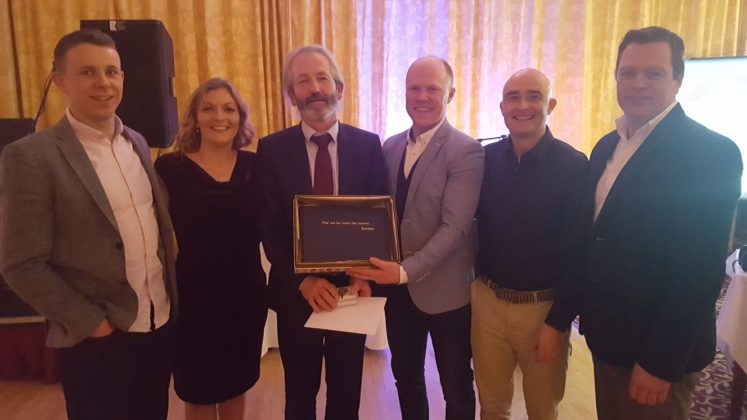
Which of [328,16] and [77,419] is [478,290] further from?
[328,16]

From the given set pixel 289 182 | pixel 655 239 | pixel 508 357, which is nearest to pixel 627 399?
pixel 508 357

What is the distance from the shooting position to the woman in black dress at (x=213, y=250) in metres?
1.70

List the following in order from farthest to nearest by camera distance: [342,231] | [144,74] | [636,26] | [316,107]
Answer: [636,26]
[144,74]
[316,107]
[342,231]

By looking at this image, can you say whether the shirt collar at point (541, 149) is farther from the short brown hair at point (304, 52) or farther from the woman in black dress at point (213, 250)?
the woman in black dress at point (213, 250)

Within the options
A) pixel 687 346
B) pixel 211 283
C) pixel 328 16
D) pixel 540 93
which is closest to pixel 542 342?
pixel 687 346

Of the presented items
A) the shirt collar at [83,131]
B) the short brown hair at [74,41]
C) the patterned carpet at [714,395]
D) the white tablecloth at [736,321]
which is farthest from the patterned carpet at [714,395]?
the short brown hair at [74,41]

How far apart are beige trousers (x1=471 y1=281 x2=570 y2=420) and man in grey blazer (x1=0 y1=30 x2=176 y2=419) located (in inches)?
46.9

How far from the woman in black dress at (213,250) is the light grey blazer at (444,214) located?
0.64 m

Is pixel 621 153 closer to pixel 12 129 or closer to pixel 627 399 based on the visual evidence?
pixel 627 399

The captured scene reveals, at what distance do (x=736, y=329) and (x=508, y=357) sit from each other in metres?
1.18

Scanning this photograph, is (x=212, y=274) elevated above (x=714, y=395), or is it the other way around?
(x=212, y=274)

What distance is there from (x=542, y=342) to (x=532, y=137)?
72 centimetres

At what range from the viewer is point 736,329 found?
2002 millimetres

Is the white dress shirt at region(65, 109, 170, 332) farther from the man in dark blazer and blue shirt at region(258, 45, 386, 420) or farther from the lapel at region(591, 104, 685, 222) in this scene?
the lapel at region(591, 104, 685, 222)
